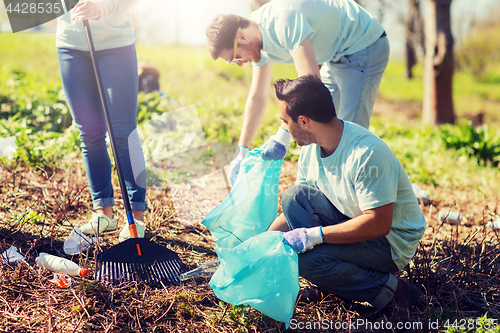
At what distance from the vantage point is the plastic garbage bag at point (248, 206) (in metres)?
1.92

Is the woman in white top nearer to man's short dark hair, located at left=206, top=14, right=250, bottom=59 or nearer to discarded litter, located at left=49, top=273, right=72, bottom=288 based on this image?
discarded litter, located at left=49, top=273, right=72, bottom=288

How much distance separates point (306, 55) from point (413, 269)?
1279 mm

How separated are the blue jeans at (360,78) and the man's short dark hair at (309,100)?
0.88 m

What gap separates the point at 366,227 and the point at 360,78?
121 cm

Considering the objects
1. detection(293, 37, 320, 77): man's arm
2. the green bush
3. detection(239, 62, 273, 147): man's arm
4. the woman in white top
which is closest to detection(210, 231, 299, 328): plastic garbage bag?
the woman in white top

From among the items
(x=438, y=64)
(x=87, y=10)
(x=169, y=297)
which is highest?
(x=87, y=10)

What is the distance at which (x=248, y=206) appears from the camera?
2021mm

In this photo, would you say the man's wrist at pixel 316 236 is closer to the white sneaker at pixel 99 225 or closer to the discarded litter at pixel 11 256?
the white sneaker at pixel 99 225

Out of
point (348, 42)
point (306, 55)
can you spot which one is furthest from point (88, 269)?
point (348, 42)

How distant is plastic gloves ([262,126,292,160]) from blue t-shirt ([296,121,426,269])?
19 centimetres

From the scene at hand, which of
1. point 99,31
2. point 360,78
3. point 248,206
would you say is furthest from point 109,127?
point 360,78

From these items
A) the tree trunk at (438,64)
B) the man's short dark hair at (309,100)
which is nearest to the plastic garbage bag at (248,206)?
the man's short dark hair at (309,100)

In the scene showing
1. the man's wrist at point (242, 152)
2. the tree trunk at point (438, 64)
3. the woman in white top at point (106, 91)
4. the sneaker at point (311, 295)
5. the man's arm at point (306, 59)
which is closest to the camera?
the sneaker at point (311, 295)

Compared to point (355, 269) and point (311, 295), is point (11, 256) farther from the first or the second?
point (355, 269)
